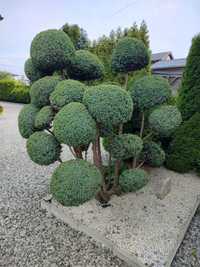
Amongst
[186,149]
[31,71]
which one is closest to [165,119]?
[31,71]

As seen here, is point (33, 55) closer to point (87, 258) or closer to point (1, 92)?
point (87, 258)

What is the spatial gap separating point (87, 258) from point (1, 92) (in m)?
16.3

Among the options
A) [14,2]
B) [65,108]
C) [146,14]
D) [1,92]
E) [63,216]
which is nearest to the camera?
[65,108]

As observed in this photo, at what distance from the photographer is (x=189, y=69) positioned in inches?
147

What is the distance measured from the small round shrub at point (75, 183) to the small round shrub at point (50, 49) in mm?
946

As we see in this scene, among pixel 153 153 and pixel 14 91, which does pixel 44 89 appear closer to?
pixel 153 153

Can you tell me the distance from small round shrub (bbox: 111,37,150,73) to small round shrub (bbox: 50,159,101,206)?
1207mm

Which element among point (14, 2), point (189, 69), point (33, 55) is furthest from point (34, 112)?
point (14, 2)

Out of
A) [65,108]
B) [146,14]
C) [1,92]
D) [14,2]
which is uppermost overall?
[14,2]

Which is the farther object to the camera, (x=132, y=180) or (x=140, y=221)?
(x=140, y=221)

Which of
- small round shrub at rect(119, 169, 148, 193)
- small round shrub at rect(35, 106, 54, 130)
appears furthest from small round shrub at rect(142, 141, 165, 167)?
small round shrub at rect(35, 106, 54, 130)

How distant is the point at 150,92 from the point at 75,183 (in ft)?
3.92

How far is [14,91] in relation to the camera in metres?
14.6

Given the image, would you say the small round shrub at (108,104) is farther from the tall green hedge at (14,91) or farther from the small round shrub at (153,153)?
the tall green hedge at (14,91)
